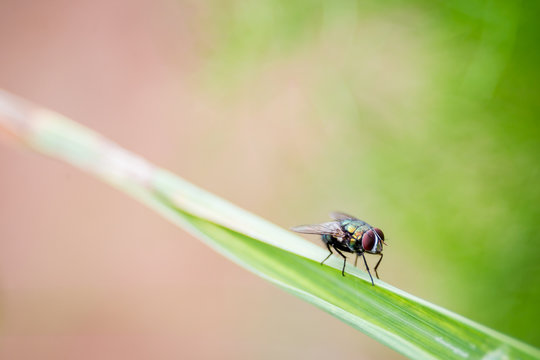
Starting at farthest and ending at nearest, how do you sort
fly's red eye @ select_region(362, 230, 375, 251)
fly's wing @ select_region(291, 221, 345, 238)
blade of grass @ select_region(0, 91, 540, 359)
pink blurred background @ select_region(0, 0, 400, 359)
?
pink blurred background @ select_region(0, 0, 400, 359)
fly's wing @ select_region(291, 221, 345, 238)
fly's red eye @ select_region(362, 230, 375, 251)
blade of grass @ select_region(0, 91, 540, 359)

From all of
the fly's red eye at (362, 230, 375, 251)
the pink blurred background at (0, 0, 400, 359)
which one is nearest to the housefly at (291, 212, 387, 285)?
the fly's red eye at (362, 230, 375, 251)

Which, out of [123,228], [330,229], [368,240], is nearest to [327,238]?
[330,229]

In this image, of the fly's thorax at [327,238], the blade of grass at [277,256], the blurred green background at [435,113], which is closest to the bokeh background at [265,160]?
the blurred green background at [435,113]

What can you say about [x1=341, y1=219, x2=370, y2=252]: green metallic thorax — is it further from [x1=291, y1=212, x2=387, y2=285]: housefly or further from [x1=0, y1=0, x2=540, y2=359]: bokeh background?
[x1=0, y1=0, x2=540, y2=359]: bokeh background

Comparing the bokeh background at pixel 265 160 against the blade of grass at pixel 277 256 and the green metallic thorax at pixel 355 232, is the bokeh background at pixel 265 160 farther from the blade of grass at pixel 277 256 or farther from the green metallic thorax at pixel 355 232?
the blade of grass at pixel 277 256

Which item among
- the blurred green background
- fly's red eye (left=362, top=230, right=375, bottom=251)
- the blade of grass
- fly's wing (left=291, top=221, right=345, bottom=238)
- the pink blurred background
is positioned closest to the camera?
the blade of grass
